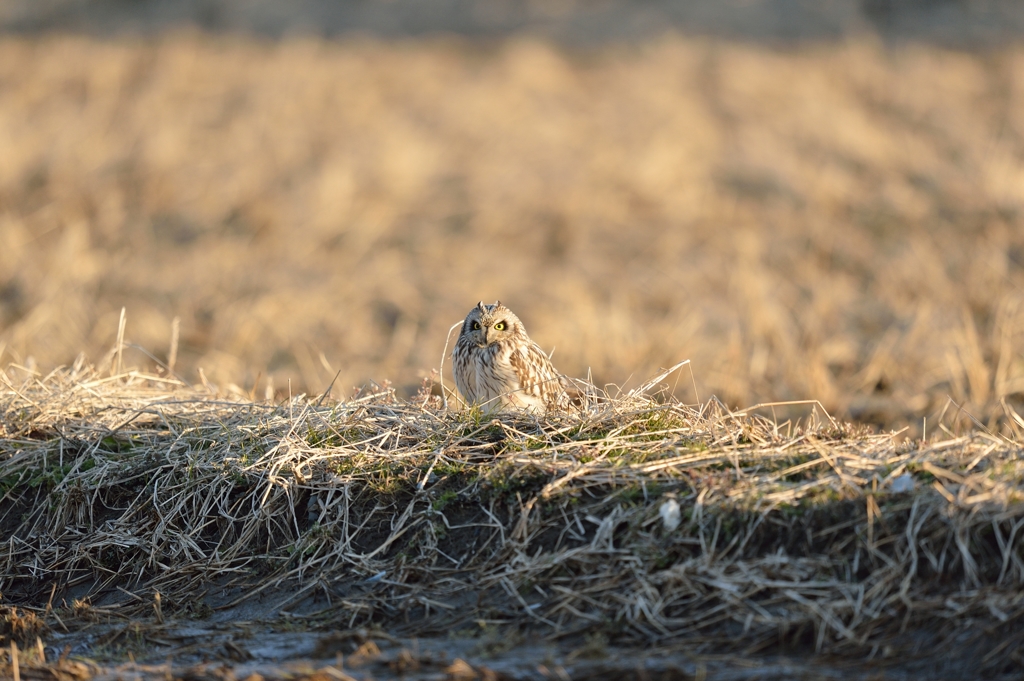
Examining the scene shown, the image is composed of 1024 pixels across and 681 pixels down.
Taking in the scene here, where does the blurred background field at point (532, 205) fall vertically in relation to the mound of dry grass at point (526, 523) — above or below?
above

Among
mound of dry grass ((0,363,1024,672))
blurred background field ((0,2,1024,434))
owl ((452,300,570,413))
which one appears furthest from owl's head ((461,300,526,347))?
blurred background field ((0,2,1024,434))

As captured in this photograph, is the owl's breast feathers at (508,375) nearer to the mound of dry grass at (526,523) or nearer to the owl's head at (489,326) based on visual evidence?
the owl's head at (489,326)

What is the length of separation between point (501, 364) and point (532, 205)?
29.0ft

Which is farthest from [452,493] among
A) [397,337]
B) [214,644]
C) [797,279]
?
[797,279]

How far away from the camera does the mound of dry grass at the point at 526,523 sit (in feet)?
13.0

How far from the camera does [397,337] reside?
11117mm

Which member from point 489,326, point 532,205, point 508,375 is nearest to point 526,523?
point 508,375

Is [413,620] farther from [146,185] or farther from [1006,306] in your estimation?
[146,185]

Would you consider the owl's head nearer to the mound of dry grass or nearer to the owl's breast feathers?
the owl's breast feathers

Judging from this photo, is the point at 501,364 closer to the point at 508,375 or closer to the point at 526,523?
the point at 508,375

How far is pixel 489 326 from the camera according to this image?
237 inches

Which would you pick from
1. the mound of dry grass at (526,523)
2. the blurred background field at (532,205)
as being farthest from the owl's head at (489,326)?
the blurred background field at (532,205)

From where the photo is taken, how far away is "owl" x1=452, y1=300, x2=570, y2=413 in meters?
5.94

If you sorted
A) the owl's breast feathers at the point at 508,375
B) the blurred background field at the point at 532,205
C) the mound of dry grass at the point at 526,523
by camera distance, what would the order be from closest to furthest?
the mound of dry grass at the point at 526,523, the owl's breast feathers at the point at 508,375, the blurred background field at the point at 532,205
